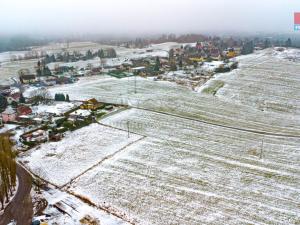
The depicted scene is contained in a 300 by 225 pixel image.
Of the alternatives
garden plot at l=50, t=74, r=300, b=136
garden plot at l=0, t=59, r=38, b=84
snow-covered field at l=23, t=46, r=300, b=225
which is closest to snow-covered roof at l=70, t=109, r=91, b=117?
snow-covered field at l=23, t=46, r=300, b=225

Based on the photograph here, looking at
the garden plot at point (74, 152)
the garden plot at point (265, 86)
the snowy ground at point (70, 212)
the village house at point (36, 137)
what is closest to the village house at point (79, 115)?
the garden plot at point (74, 152)

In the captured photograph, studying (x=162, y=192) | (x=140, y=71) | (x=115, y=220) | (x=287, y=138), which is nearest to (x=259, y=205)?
(x=162, y=192)

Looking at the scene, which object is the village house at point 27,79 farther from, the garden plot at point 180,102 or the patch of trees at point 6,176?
the patch of trees at point 6,176

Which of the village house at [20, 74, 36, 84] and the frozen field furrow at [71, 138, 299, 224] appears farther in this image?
the village house at [20, 74, 36, 84]

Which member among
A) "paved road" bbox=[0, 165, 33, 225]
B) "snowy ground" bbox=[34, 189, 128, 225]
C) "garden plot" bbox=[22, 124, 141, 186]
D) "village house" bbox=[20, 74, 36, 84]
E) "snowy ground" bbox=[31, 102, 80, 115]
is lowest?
"snowy ground" bbox=[34, 189, 128, 225]

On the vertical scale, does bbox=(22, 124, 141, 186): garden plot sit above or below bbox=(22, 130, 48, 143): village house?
below

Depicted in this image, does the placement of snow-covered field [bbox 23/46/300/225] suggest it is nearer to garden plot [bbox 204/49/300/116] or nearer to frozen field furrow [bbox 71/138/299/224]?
frozen field furrow [bbox 71/138/299/224]
